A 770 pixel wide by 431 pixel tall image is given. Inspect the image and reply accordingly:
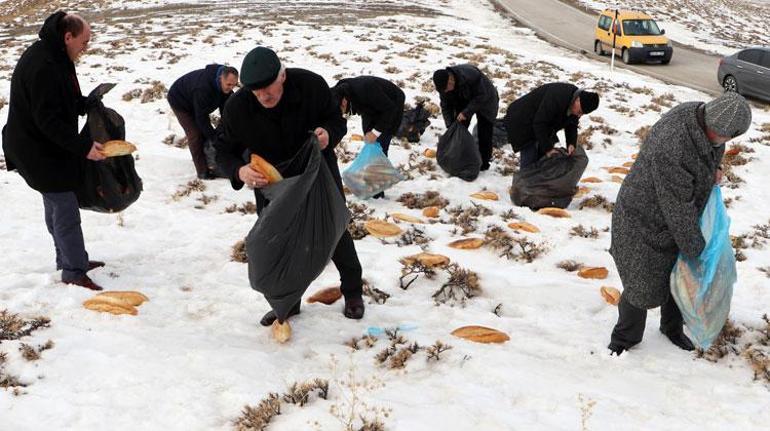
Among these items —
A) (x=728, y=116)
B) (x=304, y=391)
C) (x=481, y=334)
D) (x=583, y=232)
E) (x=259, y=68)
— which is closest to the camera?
(x=728, y=116)

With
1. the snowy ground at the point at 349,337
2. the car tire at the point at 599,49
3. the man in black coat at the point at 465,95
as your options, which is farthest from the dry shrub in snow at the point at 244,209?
the car tire at the point at 599,49

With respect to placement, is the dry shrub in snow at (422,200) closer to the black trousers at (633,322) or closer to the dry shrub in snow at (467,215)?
the dry shrub in snow at (467,215)

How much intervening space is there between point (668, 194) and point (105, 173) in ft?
12.1

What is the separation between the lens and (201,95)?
21.1 ft

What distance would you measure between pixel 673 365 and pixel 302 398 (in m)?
2.19

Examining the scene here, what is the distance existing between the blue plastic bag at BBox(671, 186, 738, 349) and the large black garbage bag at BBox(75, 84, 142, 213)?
375 cm

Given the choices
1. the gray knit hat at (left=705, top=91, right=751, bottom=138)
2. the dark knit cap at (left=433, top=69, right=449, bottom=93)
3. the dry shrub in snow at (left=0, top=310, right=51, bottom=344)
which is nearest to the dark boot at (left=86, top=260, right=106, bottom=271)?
the dry shrub in snow at (left=0, top=310, right=51, bottom=344)

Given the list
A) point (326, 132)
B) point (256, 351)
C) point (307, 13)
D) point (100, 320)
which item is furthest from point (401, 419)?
point (307, 13)

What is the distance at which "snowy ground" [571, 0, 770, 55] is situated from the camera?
973 inches

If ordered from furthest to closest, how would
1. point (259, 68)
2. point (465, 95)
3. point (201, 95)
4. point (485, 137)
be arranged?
point (485, 137) < point (465, 95) < point (201, 95) < point (259, 68)

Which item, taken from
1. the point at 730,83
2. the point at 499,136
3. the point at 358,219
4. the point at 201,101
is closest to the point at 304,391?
the point at 358,219

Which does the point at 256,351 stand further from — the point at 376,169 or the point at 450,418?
the point at 376,169

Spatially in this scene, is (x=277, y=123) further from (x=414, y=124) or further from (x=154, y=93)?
(x=154, y=93)

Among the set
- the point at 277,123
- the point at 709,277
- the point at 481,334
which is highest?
the point at 277,123
